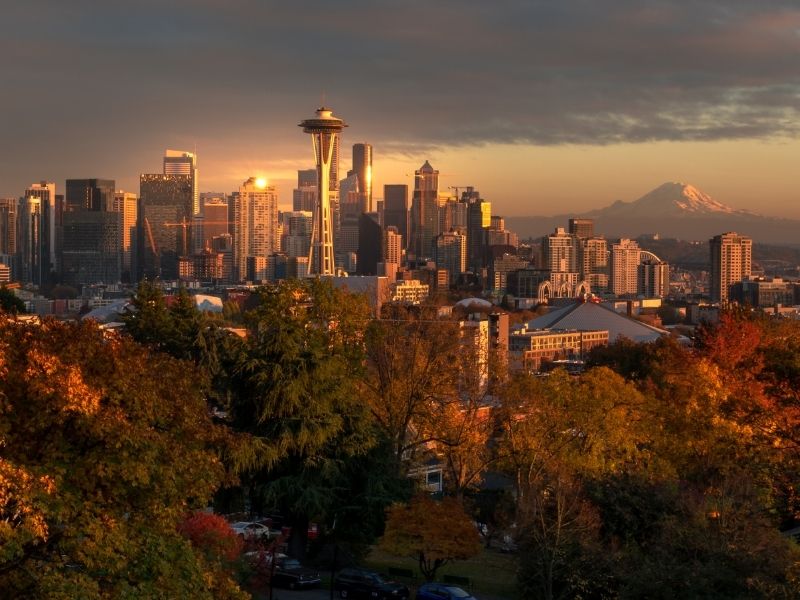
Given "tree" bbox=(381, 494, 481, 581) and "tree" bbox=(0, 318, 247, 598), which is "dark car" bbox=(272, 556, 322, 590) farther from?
"tree" bbox=(0, 318, 247, 598)

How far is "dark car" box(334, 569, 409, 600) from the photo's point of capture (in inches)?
710

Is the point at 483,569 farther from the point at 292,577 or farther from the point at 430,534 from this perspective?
the point at 292,577

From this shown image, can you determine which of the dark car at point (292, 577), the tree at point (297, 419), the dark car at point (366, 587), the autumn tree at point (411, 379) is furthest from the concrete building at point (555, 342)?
the dark car at point (366, 587)

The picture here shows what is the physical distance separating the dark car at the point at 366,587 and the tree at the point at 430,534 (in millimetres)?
605

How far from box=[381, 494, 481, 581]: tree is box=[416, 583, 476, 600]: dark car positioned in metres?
0.95

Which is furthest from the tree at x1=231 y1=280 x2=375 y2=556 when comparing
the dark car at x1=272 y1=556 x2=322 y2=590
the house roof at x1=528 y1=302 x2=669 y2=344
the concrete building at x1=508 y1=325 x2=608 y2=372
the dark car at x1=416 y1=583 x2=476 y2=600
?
the house roof at x1=528 y1=302 x2=669 y2=344

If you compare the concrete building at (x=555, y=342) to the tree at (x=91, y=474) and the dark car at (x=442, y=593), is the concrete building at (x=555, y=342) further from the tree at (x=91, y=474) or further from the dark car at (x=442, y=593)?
the tree at (x=91, y=474)

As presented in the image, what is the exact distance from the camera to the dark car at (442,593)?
57.1 feet

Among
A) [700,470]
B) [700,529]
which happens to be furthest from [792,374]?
[700,470]

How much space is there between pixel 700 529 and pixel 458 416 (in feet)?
30.9

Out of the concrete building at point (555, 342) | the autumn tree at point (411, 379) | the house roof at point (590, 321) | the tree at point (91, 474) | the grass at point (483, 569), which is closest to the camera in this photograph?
the tree at point (91, 474)

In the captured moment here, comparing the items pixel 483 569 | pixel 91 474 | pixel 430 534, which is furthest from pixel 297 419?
pixel 91 474

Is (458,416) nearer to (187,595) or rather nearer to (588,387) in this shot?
(588,387)

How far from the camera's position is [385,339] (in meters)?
26.0
